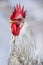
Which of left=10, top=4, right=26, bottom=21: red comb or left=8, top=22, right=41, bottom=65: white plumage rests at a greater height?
left=10, top=4, right=26, bottom=21: red comb

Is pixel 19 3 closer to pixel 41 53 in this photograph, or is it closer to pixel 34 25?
pixel 34 25

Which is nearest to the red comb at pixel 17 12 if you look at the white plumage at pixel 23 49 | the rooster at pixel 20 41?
the rooster at pixel 20 41

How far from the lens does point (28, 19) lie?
184 centimetres

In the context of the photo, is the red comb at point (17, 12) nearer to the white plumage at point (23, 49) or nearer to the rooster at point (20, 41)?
the rooster at point (20, 41)

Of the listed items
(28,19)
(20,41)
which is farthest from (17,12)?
(20,41)

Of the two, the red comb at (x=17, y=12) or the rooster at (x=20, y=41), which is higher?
the red comb at (x=17, y=12)

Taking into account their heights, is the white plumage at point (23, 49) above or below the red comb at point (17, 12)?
below

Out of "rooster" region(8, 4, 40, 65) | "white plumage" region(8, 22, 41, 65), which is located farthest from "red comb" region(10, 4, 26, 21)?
"white plumage" region(8, 22, 41, 65)

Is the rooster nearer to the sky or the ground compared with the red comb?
nearer to the ground

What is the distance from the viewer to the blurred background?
1.81 metres

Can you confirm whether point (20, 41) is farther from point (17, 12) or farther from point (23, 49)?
point (17, 12)

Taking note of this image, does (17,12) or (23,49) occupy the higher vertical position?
(17,12)

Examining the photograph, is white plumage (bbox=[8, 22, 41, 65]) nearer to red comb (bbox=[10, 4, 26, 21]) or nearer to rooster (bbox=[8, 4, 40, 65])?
rooster (bbox=[8, 4, 40, 65])

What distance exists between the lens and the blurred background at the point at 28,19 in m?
1.81
